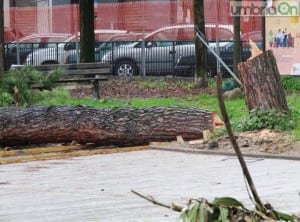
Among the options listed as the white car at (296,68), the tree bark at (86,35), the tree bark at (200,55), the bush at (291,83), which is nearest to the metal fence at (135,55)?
the tree bark at (86,35)

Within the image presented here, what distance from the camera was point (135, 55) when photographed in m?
26.1

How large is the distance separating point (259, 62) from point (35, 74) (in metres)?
5.63

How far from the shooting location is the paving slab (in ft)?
23.9

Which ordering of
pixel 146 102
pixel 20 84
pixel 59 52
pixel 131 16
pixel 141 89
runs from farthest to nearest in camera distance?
1. pixel 59 52
2. pixel 131 16
3. pixel 141 89
4. pixel 146 102
5. pixel 20 84

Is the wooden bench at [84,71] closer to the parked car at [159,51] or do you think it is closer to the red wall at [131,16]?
the parked car at [159,51]

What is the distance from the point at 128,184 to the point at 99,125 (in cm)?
334

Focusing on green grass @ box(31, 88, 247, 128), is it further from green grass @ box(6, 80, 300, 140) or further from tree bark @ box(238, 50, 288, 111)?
tree bark @ box(238, 50, 288, 111)

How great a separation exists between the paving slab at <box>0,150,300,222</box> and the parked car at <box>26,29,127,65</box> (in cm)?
1639

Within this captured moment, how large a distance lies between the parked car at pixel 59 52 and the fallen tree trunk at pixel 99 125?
612 inches

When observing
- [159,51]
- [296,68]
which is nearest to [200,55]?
[296,68]

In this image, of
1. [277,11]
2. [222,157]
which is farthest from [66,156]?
[277,11]

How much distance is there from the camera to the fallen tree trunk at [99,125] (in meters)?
12.1

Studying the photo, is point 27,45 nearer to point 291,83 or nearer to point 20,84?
point 291,83

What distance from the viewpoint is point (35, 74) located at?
51.8 ft
